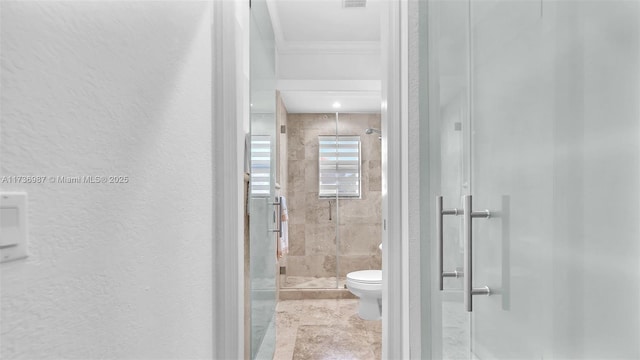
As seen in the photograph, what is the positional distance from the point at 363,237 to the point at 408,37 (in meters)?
3.36

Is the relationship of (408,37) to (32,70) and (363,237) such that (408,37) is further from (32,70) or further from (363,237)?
(363,237)

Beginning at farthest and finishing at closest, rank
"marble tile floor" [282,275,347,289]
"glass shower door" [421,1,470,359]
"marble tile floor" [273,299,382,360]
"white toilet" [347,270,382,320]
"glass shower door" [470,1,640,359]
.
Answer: "marble tile floor" [282,275,347,289]
"white toilet" [347,270,382,320]
"marble tile floor" [273,299,382,360]
"glass shower door" [421,1,470,359]
"glass shower door" [470,1,640,359]

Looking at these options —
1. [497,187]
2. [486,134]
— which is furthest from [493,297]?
[486,134]

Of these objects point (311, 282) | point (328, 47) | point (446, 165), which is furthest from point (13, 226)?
point (311, 282)

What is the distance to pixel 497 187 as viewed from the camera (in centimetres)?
77

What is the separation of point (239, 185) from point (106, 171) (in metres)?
0.63

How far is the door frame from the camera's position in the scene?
1.27 meters

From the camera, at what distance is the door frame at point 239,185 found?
1267 millimetres

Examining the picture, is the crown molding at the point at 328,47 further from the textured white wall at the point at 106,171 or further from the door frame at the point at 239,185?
the textured white wall at the point at 106,171

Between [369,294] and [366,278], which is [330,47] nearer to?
[366,278]

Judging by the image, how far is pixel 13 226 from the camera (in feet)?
1.58

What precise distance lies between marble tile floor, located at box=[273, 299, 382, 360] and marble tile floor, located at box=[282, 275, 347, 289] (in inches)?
9.9

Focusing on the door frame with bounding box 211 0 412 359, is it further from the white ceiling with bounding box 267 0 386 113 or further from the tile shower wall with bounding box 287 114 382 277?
the tile shower wall with bounding box 287 114 382 277

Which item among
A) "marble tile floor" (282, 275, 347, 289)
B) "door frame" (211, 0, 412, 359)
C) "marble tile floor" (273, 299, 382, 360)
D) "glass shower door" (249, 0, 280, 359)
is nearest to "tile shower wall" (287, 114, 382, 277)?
"marble tile floor" (282, 275, 347, 289)
